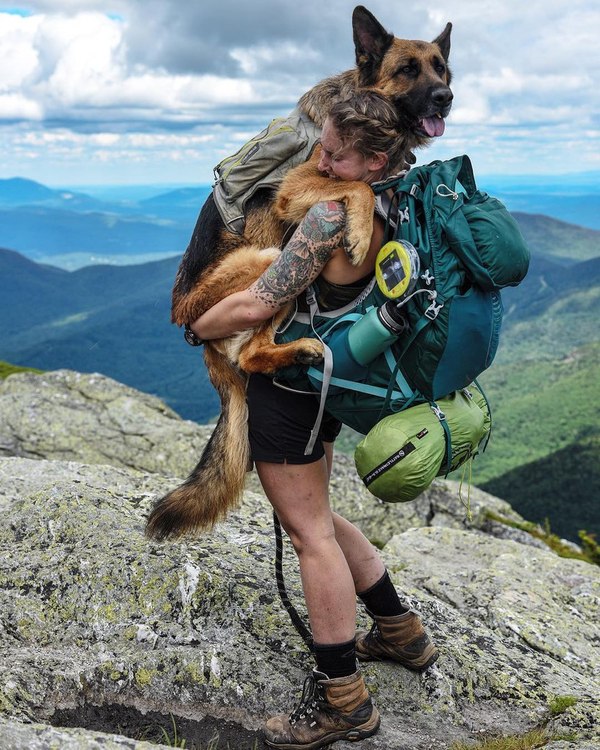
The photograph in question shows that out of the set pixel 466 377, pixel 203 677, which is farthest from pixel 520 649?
pixel 466 377

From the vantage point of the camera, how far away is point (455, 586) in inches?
343

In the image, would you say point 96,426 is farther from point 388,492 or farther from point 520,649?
point 388,492

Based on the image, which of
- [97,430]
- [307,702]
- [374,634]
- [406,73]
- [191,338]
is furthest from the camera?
[97,430]

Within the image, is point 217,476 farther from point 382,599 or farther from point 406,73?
point 406,73

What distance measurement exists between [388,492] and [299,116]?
296 centimetres

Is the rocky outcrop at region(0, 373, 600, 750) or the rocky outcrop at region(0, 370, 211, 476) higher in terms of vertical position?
the rocky outcrop at region(0, 373, 600, 750)

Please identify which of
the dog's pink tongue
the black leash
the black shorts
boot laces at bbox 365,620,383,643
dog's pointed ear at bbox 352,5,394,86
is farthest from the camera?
boot laces at bbox 365,620,383,643

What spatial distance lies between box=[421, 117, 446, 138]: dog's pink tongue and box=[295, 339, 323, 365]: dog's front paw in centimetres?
195

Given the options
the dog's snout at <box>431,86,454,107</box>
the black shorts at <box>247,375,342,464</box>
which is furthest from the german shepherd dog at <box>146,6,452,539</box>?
the black shorts at <box>247,375,342,464</box>

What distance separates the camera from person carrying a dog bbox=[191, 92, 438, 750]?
15.2 feet

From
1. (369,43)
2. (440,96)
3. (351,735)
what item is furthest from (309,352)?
(369,43)

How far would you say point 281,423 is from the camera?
5.09 metres

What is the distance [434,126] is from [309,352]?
2.15 meters

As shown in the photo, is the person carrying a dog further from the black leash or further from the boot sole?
the black leash
